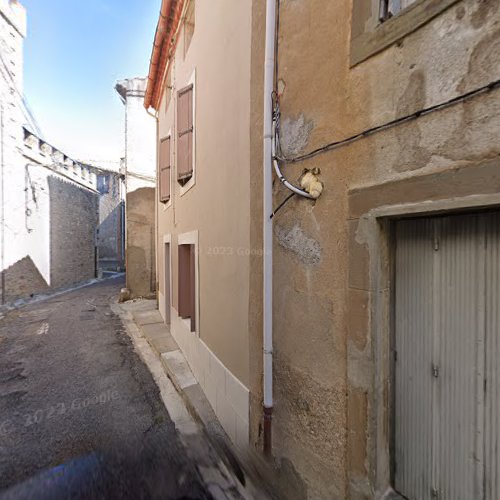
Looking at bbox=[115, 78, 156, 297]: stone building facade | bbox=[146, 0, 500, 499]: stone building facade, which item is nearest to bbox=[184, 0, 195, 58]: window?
bbox=[146, 0, 500, 499]: stone building facade

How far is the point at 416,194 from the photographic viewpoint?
5.16 ft

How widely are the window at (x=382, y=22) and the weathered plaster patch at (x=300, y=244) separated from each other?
1218 millimetres

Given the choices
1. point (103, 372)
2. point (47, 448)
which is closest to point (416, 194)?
point (47, 448)

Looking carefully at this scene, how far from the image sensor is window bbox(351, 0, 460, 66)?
155 centimetres

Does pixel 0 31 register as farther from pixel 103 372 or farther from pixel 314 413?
pixel 314 413

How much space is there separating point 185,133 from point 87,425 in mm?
4771

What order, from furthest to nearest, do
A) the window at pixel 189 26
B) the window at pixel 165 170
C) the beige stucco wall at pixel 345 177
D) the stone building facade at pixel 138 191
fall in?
the stone building facade at pixel 138 191
the window at pixel 165 170
the window at pixel 189 26
the beige stucco wall at pixel 345 177

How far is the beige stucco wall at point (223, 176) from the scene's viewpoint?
3.08 m

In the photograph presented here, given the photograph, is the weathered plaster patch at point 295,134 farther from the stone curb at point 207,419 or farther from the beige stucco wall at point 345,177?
the stone curb at point 207,419

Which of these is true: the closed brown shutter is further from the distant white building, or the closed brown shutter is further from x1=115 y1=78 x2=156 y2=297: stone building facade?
the distant white building

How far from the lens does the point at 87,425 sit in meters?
3.69

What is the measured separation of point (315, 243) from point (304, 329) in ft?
2.28

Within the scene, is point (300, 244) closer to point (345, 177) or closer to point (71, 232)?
point (345, 177)

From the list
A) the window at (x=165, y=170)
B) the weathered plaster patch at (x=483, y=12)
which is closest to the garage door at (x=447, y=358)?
the weathered plaster patch at (x=483, y=12)
